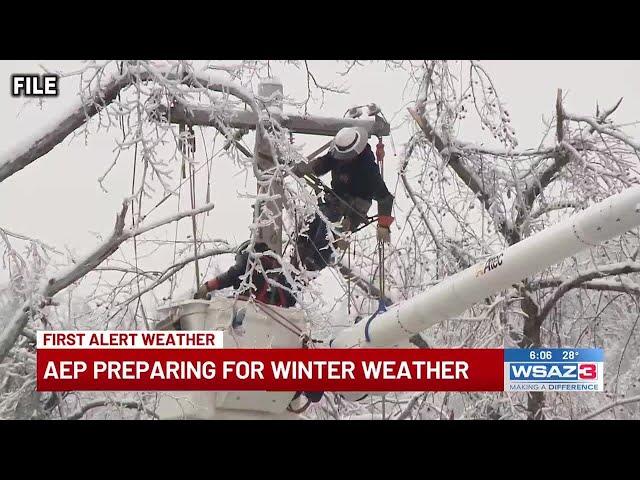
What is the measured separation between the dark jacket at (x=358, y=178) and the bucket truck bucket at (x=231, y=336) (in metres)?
1.33

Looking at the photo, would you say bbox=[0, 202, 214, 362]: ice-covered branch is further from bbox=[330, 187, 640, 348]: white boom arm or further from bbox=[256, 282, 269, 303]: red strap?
bbox=[330, 187, 640, 348]: white boom arm

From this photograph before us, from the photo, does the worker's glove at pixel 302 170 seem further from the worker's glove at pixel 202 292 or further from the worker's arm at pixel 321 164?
the worker's glove at pixel 202 292

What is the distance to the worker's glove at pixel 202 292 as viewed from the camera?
6383 millimetres

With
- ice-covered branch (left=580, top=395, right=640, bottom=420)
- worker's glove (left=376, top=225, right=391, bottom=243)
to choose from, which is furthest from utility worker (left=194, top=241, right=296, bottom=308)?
ice-covered branch (left=580, top=395, right=640, bottom=420)

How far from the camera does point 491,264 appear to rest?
Result: 230 inches

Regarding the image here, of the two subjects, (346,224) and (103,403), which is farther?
(103,403)

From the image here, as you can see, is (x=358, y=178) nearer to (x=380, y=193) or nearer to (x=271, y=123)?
(x=380, y=193)

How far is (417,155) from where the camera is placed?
7.79 m

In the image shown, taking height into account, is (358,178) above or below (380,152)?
below

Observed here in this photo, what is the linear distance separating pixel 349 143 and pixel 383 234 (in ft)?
2.34

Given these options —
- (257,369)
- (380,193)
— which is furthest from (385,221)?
(257,369)

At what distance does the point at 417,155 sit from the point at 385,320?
186 centimetres

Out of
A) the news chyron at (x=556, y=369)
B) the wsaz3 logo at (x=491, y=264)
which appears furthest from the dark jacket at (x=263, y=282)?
the news chyron at (x=556, y=369)

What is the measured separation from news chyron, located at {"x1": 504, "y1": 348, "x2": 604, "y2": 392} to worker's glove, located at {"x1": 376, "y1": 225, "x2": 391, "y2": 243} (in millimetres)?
1182
